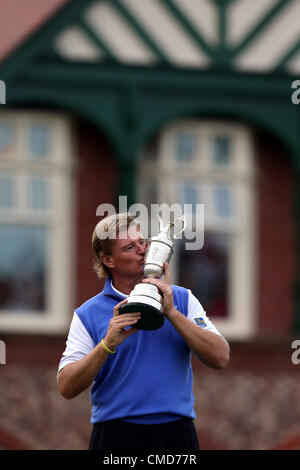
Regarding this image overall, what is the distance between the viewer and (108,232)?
15.3 ft

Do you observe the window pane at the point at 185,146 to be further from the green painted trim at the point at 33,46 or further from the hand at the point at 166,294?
the hand at the point at 166,294

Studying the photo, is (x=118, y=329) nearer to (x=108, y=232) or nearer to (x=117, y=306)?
(x=117, y=306)

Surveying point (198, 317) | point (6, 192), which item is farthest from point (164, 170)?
point (198, 317)

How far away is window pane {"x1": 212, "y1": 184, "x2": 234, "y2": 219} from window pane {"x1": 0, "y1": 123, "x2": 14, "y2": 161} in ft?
7.40

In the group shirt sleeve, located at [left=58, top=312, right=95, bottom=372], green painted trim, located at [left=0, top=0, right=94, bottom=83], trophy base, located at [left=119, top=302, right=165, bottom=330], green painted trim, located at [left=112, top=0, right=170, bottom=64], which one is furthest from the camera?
green painted trim, located at [left=112, top=0, right=170, bottom=64]

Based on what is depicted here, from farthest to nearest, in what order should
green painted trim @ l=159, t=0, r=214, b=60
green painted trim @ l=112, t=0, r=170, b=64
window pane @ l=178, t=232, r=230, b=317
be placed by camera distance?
window pane @ l=178, t=232, r=230, b=317 → green painted trim @ l=159, t=0, r=214, b=60 → green painted trim @ l=112, t=0, r=170, b=64

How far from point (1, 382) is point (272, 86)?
4311 millimetres

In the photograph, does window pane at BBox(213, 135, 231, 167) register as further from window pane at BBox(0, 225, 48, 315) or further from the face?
the face

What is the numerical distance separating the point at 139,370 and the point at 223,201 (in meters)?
8.35

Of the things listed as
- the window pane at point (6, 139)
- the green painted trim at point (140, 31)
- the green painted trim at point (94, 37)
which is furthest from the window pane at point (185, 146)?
the window pane at point (6, 139)

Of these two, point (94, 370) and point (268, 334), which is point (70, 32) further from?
point (94, 370)

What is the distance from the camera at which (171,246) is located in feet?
14.9

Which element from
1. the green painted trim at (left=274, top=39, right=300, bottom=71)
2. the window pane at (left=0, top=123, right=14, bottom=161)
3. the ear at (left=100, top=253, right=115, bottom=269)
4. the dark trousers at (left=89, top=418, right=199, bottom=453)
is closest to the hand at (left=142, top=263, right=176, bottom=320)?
the ear at (left=100, top=253, right=115, bottom=269)

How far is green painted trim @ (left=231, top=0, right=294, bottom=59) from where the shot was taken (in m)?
12.6
